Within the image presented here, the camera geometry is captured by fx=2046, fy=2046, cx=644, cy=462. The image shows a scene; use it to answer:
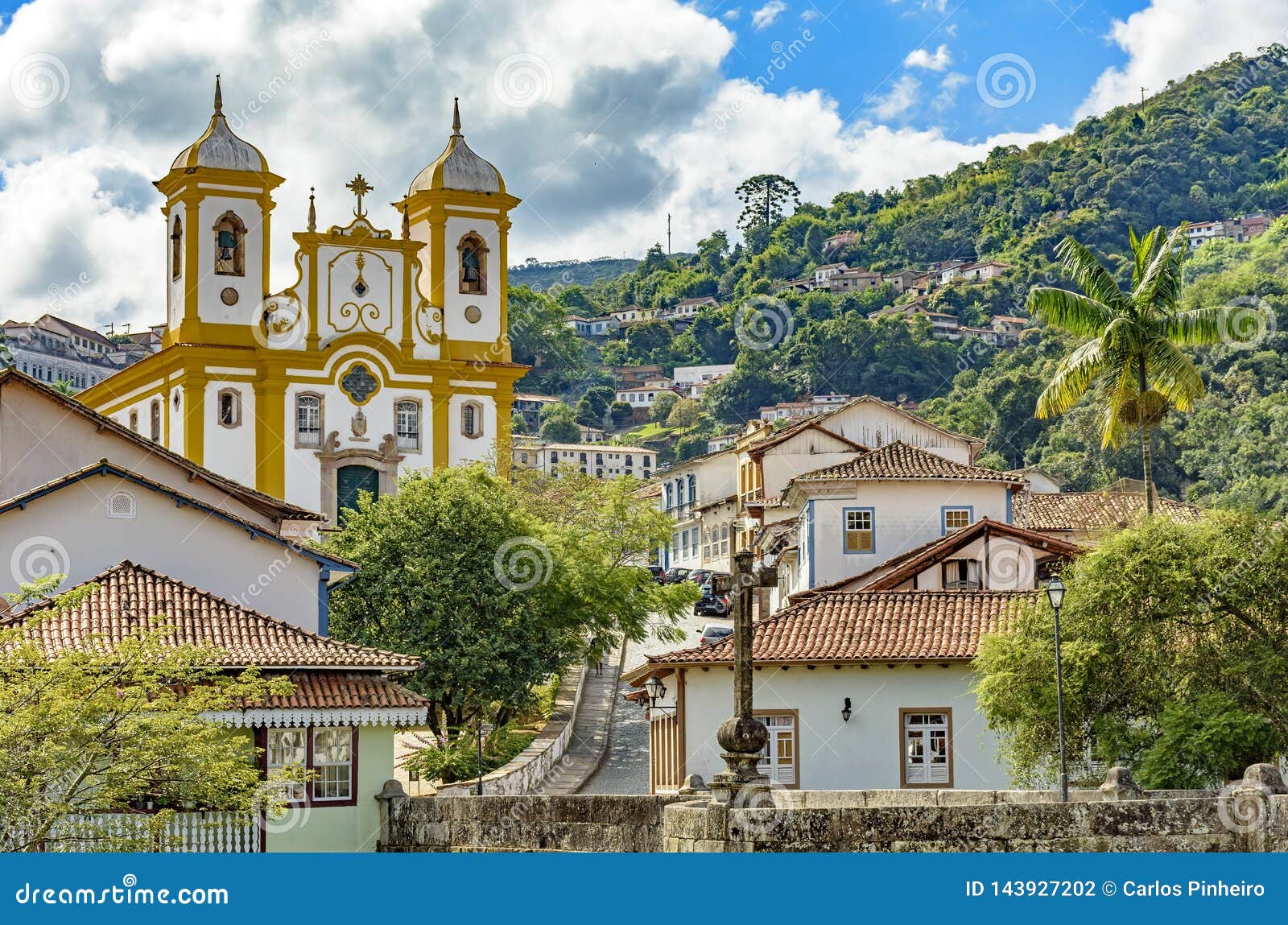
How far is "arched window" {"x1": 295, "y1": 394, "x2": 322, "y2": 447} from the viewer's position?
66.4 meters

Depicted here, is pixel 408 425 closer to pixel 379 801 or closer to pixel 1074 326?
pixel 1074 326

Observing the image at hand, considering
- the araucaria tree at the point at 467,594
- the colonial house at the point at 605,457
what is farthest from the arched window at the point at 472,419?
the colonial house at the point at 605,457

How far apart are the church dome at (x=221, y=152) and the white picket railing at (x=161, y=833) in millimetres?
45550

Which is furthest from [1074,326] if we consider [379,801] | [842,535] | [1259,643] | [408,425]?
[408,425]

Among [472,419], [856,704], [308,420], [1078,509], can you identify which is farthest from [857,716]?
[472,419]

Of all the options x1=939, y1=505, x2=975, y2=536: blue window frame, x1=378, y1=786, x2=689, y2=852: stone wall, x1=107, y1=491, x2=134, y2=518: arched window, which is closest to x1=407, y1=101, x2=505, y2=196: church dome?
x1=939, y1=505, x2=975, y2=536: blue window frame

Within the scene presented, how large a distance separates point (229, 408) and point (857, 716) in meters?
36.8

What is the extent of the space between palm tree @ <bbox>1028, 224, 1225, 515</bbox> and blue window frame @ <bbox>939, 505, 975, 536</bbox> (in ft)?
21.8

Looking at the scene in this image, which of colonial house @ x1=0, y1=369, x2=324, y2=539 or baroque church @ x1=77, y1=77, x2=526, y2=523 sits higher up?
baroque church @ x1=77, y1=77, x2=526, y2=523

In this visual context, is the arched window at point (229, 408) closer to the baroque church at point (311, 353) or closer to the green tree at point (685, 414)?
the baroque church at point (311, 353)

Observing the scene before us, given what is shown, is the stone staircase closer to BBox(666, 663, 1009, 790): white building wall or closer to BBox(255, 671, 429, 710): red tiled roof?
BBox(666, 663, 1009, 790): white building wall

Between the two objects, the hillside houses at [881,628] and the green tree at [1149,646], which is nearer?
the green tree at [1149,646]

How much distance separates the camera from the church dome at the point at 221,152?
222ft

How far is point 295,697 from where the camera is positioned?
89.0 ft
